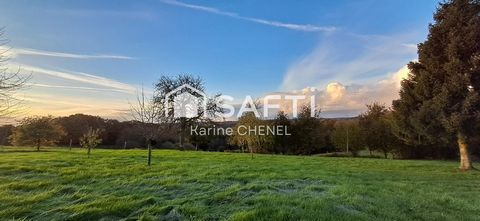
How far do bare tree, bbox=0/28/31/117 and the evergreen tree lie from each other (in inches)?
646

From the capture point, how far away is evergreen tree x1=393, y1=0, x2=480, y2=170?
16.2 metres

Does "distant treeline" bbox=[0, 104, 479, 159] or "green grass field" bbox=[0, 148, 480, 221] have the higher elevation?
"distant treeline" bbox=[0, 104, 479, 159]

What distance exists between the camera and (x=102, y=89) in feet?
73.5

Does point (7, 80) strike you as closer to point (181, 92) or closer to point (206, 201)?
point (206, 201)

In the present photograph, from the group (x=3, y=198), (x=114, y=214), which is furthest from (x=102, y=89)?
(x=114, y=214)

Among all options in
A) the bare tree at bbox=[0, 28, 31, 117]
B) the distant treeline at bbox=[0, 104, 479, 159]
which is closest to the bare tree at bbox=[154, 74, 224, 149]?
the distant treeline at bbox=[0, 104, 479, 159]

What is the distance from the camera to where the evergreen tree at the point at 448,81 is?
16234mm

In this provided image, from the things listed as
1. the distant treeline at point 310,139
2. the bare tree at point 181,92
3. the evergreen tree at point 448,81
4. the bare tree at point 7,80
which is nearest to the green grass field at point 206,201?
the bare tree at point 7,80

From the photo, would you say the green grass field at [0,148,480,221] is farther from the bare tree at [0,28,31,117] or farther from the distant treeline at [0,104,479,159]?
the distant treeline at [0,104,479,159]

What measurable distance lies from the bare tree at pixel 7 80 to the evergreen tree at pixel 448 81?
646 inches

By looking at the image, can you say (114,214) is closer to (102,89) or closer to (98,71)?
(98,71)

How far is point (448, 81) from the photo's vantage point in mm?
16766

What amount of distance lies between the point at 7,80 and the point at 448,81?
57.3 feet

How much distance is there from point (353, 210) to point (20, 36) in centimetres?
1318
